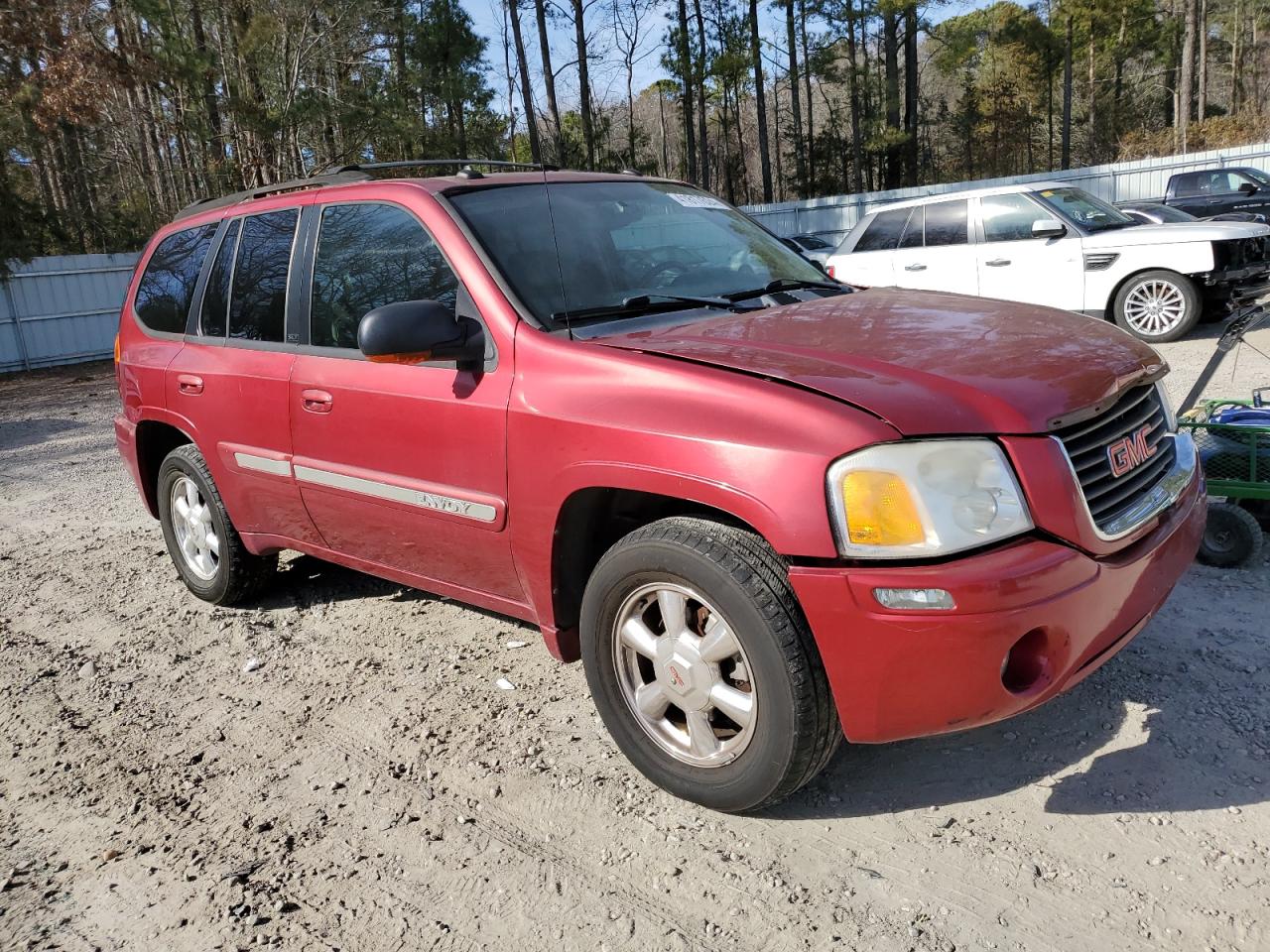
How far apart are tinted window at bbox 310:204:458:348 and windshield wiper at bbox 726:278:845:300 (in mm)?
989

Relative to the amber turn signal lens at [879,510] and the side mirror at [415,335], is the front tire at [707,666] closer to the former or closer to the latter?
the amber turn signal lens at [879,510]

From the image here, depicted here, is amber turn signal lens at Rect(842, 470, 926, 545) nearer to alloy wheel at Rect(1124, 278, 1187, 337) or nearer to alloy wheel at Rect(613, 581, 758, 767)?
alloy wheel at Rect(613, 581, 758, 767)

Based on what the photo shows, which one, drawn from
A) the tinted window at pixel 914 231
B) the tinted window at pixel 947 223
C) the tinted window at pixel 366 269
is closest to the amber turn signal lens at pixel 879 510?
the tinted window at pixel 366 269

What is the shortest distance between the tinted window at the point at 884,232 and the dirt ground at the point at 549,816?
8.10 meters

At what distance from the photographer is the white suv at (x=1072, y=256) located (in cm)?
1009

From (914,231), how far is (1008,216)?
103cm

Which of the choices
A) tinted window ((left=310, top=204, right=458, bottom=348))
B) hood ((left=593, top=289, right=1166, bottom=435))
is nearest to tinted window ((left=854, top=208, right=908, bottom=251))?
hood ((left=593, top=289, right=1166, bottom=435))

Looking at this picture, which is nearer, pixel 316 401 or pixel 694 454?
pixel 694 454

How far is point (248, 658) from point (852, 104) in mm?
42380

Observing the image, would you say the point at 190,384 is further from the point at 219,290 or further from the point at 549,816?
the point at 549,816

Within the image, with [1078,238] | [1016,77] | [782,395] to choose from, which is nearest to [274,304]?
[782,395]

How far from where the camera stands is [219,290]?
14.5 ft

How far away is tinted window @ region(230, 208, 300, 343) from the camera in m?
4.02

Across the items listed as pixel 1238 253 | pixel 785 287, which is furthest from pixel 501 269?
pixel 1238 253
